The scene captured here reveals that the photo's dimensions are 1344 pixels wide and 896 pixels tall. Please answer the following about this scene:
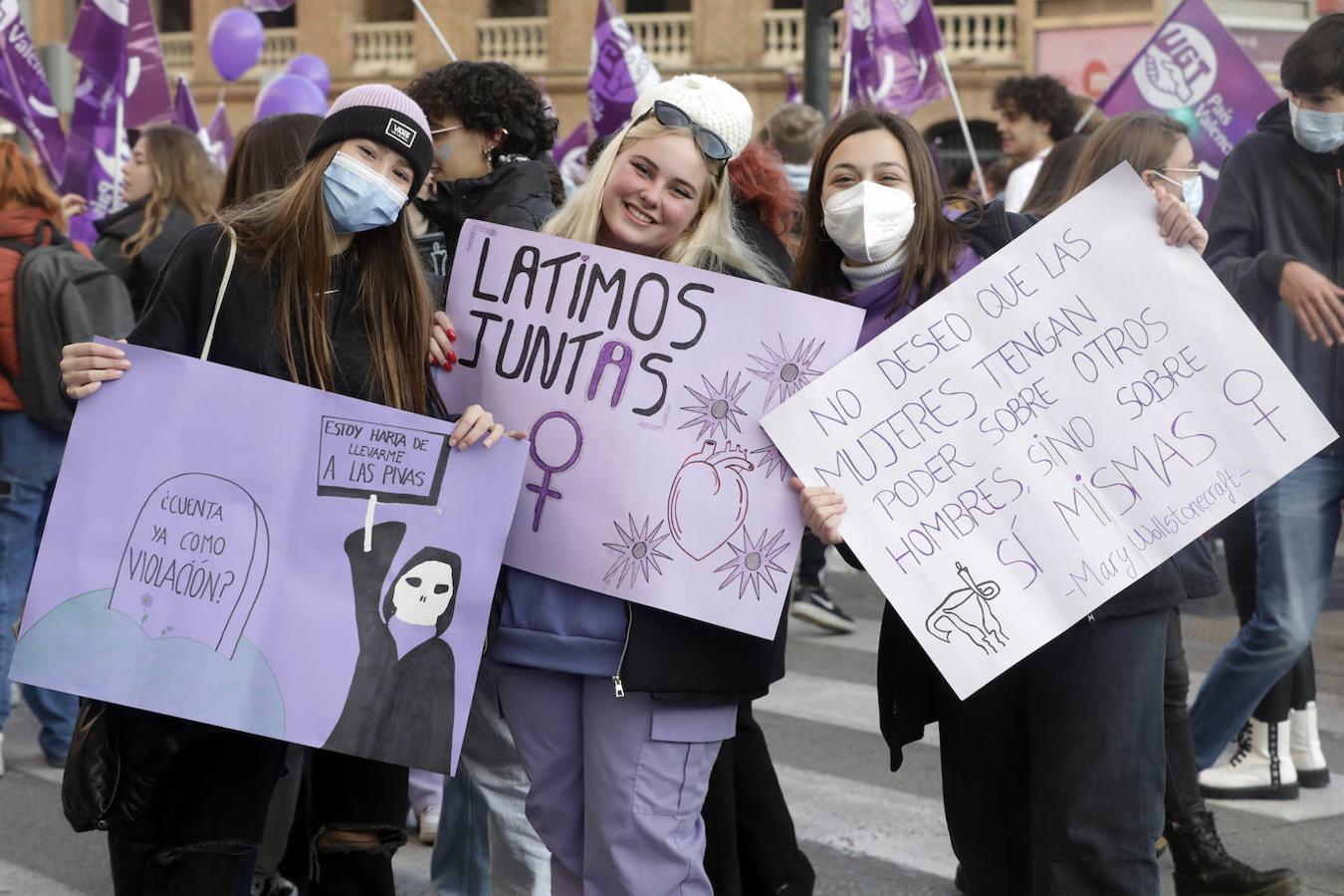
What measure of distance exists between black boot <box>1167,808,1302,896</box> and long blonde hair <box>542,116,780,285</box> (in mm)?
1792

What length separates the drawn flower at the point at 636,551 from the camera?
9.73 feet

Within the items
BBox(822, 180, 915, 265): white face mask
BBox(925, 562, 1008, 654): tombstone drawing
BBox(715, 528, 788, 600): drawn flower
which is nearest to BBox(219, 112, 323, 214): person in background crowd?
BBox(822, 180, 915, 265): white face mask

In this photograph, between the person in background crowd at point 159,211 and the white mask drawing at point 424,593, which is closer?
the white mask drawing at point 424,593

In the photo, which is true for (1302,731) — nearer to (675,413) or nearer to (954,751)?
(954,751)

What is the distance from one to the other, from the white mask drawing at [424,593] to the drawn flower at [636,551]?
27 centimetres


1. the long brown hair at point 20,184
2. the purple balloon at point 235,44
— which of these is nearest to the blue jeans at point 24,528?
the long brown hair at point 20,184

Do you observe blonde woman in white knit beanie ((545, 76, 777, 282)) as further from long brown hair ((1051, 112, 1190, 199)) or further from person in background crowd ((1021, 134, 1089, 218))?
person in background crowd ((1021, 134, 1089, 218))

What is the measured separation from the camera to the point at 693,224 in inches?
125

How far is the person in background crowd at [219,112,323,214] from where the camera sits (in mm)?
4352

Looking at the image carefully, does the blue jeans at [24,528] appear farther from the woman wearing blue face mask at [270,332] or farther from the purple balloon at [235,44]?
the purple balloon at [235,44]

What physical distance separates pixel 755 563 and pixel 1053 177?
267 cm

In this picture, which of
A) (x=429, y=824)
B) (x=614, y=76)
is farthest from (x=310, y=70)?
(x=429, y=824)

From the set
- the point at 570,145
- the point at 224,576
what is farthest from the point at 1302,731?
the point at 570,145

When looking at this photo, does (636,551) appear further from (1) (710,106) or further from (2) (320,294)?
(1) (710,106)
